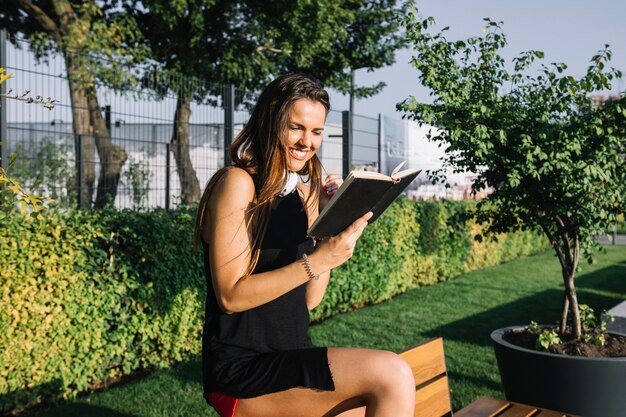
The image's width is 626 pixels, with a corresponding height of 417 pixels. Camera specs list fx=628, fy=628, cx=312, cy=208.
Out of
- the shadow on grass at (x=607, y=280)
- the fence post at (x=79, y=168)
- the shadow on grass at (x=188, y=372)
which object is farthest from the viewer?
the shadow on grass at (x=607, y=280)

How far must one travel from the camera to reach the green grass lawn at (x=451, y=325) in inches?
185

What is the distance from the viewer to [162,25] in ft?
56.6

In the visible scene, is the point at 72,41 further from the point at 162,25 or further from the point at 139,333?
the point at 139,333

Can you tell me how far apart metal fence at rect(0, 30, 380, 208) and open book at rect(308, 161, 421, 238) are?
4.97 meters

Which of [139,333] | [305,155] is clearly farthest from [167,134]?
[305,155]

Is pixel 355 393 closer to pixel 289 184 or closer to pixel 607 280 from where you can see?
pixel 289 184

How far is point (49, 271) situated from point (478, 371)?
3.77 m

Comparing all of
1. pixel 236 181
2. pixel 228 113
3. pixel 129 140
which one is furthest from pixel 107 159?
pixel 236 181

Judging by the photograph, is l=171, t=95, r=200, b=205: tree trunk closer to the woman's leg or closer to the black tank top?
the black tank top

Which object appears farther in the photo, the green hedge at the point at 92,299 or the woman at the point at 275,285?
the green hedge at the point at 92,299

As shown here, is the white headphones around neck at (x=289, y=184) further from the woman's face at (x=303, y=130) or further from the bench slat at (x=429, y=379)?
the bench slat at (x=429, y=379)

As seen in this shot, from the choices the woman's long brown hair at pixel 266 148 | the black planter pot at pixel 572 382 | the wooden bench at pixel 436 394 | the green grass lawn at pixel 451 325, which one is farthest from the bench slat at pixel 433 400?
the green grass lawn at pixel 451 325

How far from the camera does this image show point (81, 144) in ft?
23.2

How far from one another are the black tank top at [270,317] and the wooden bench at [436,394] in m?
0.64
